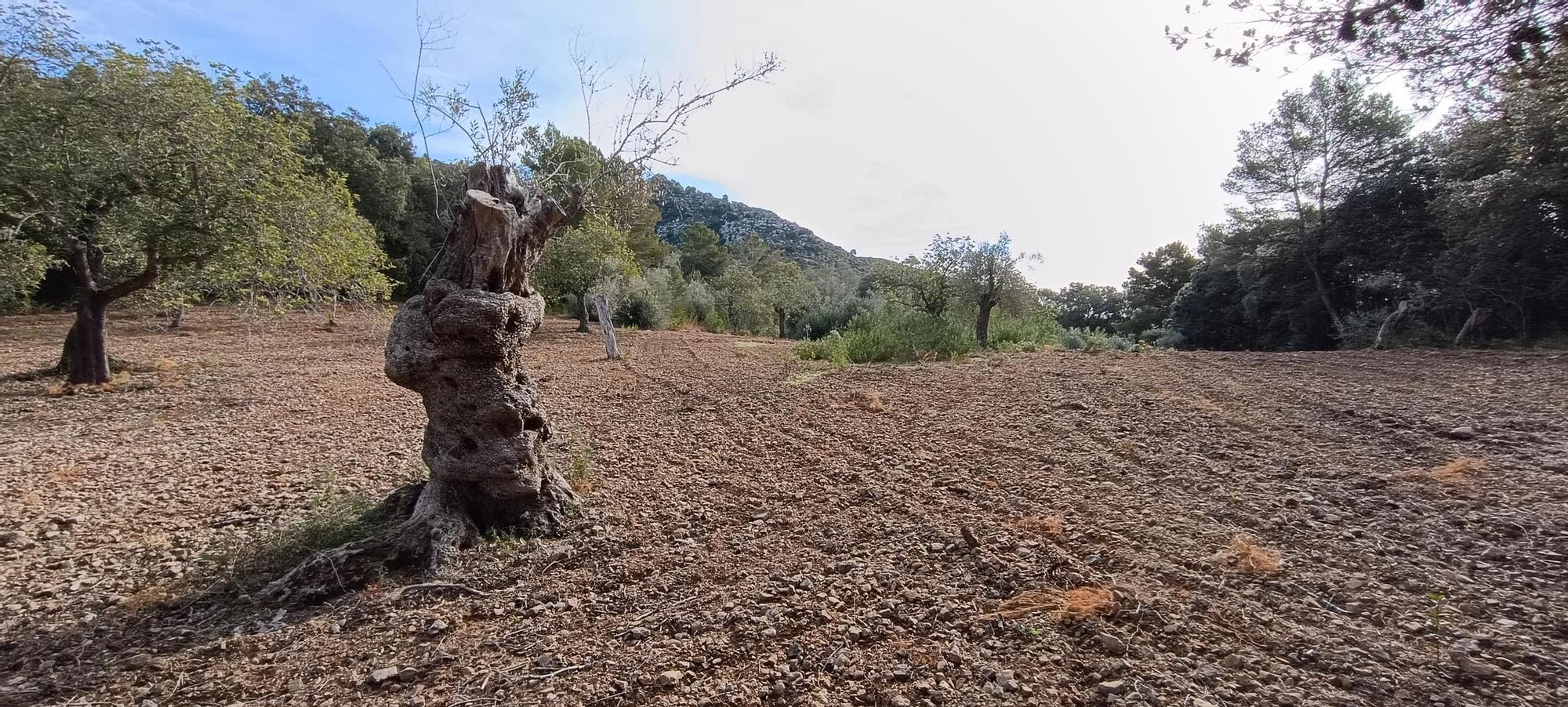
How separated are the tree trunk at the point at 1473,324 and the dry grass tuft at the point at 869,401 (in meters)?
10.1

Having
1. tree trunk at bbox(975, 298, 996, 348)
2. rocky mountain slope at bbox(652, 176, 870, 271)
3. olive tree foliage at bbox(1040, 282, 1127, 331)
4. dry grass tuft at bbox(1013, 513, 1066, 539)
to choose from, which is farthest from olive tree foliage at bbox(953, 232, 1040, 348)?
rocky mountain slope at bbox(652, 176, 870, 271)

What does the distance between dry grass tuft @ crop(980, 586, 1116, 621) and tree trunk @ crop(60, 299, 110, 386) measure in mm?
9899

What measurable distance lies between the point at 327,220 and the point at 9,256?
2.68 m

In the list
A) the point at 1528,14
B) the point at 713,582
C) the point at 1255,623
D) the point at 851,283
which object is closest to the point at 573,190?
the point at 713,582

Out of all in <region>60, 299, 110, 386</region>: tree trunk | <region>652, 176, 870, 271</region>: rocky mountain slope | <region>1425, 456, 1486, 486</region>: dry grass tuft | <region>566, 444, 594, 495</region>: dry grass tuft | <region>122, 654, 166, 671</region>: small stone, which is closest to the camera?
<region>122, 654, 166, 671</region>: small stone

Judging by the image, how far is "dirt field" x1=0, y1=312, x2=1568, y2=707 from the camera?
2.00 m

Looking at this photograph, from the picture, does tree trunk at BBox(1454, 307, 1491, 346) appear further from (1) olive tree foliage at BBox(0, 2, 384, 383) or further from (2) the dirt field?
(1) olive tree foliage at BBox(0, 2, 384, 383)

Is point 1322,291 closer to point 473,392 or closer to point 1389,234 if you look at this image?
point 1389,234

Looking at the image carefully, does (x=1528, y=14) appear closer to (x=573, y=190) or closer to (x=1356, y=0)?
(x=1356, y=0)

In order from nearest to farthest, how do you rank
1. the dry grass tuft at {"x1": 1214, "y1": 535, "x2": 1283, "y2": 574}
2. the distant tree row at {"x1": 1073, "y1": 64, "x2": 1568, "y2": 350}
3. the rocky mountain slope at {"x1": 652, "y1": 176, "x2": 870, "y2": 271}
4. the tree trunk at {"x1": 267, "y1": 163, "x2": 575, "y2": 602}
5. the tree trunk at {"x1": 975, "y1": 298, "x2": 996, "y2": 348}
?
the dry grass tuft at {"x1": 1214, "y1": 535, "x2": 1283, "y2": 574} → the tree trunk at {"x1": 267, "y1": 163, "x2": 575, "y2": 602} → the distant tree row at {"x1": 1073, "y1": 64, "x2": 1568, "y2": 350} → the tree trunk at {"x1": 975, "y1": 298, "x2": 996, "y2": 348} → the rocky mountain slope at {"x1": 652, "y1": 176, "x2": 870, "y2": 271}

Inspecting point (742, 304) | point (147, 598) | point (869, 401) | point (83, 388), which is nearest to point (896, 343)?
point (869, 401)

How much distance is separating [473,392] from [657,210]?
11834mm

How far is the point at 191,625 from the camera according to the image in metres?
2.44

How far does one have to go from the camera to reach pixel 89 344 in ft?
22.9
